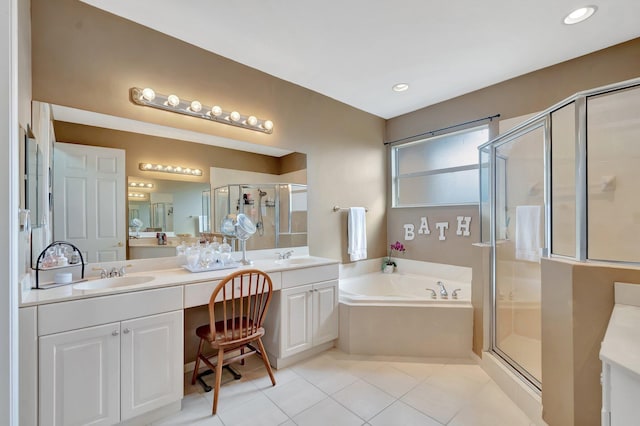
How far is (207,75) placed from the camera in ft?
7.63

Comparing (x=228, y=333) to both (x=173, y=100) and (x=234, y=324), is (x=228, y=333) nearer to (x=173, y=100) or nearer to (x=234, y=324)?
(x=234, y=324)

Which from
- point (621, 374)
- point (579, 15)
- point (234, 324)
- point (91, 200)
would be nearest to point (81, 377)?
point (234, 324)

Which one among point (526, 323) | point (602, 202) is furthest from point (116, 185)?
point (602, 202)

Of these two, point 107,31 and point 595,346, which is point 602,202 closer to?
point 595,346

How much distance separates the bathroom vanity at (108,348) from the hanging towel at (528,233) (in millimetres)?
2448

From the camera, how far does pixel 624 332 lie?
96 centimetres

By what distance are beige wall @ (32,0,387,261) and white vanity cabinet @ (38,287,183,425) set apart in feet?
4.34

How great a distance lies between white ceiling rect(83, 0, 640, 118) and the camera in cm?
181

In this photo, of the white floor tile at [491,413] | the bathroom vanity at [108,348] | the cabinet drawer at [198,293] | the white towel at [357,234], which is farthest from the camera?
the white towel at [357,234]

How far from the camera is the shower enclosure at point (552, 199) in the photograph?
1.49 m

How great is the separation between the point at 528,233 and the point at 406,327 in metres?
1.30

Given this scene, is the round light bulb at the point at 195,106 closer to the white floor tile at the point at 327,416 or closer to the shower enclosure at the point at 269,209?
the shower enclosure at the point at 269,209

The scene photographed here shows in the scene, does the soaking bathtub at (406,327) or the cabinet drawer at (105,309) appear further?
the soaking bathtub at (406,327)

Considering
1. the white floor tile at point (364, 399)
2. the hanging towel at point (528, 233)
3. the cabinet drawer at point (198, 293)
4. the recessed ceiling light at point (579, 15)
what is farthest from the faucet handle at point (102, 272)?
the recessed ceiling light at point (579, 15)
